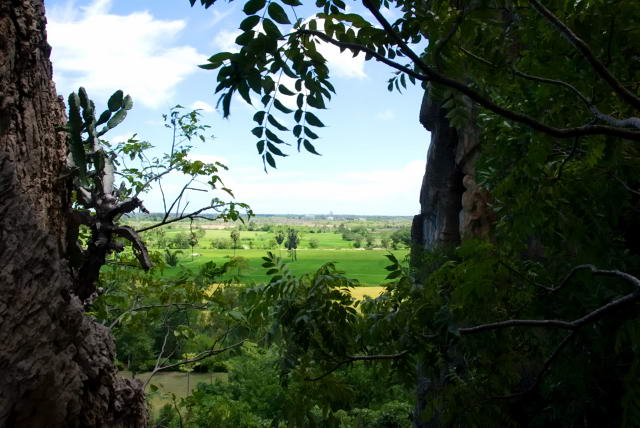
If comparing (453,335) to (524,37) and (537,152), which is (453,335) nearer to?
(537,152)

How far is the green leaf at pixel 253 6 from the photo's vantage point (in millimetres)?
1243

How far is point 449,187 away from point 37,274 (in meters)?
12.3

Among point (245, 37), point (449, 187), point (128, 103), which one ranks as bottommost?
point (245, 37)

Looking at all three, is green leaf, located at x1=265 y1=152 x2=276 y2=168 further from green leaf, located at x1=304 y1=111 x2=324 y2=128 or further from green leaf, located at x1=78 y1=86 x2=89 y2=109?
green leaf, located at x1=78 y1=86 x2=89 y2=109

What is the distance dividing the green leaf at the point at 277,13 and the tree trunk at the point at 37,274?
1.19 meters

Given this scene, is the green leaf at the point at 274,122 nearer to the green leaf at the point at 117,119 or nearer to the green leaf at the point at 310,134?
the green leaf at the point at 310,134

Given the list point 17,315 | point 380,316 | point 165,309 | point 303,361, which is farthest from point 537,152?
point 165,309

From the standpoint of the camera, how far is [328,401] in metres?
2.78

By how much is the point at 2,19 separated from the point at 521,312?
2.93 meters

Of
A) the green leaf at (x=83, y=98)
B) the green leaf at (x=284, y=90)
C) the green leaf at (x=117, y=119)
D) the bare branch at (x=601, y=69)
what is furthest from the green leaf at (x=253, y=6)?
the green leaf at (x=117, y=119)

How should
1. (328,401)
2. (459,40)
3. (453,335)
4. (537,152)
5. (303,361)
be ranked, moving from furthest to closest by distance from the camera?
(328,401)
(303,361)
(537,152)
(453,335)
(459,40)

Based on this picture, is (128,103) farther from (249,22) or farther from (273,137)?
(249,22)

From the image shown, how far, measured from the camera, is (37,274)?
1.87 meters

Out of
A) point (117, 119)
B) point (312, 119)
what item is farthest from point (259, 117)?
point (117, 119)
